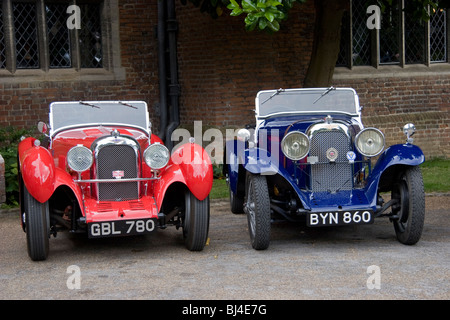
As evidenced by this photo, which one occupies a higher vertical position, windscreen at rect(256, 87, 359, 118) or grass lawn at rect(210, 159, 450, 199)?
windscreen at rect(256, 87, 359, 118)

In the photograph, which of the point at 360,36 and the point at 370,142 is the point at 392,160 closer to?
the point at 370,142

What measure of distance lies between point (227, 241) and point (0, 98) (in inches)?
253

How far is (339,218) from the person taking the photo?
21.1ft

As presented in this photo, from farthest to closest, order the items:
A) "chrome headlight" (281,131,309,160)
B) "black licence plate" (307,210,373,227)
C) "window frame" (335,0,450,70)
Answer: "window frame" (335,0,450,70) → "chrome headlight" (281,131,309,160) → "black licence plate" (307,210,373,227)

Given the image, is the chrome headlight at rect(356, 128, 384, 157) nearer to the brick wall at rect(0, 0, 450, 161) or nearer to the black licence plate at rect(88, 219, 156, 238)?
the black licence plate at rect(88, 219, 156, 238)

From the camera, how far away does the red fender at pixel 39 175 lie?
612 centimetres

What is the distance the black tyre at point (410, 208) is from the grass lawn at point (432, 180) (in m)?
3.52

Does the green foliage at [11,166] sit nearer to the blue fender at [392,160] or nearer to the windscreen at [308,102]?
the windscreen at [308,102]

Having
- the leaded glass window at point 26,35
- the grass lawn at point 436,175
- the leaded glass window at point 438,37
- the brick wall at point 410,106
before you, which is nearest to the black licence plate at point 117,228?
the grass lawn at point 436,175

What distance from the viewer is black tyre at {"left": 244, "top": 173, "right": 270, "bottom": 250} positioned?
645 cm

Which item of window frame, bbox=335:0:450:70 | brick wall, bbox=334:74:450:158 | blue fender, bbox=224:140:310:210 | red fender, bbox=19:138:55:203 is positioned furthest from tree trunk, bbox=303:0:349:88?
red fender, bbox=19:138:55:203

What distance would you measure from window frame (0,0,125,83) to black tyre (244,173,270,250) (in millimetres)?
6590

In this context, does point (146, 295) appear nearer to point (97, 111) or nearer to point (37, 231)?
point (37, 231)

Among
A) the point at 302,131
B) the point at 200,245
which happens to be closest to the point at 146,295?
the point at 200,245
